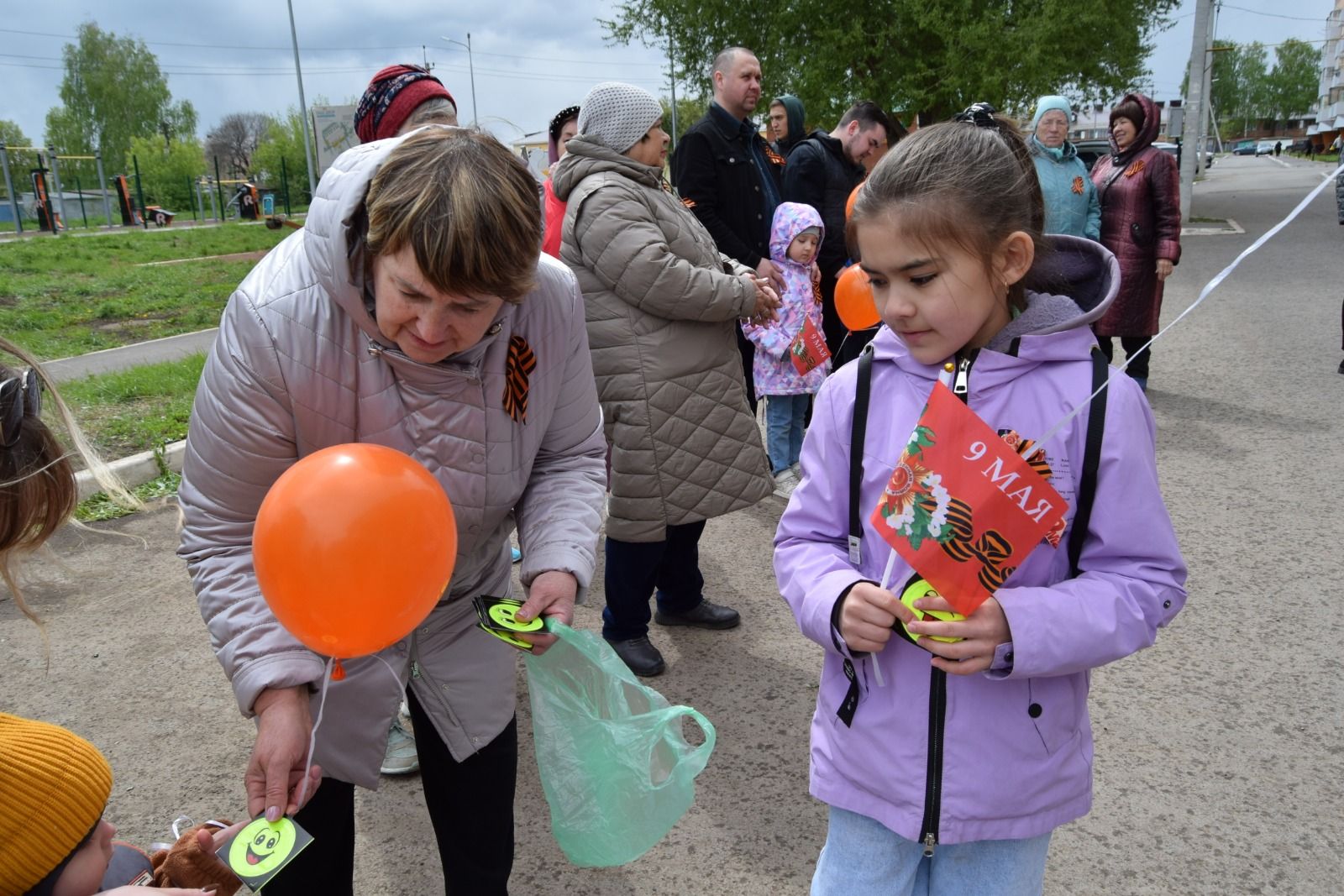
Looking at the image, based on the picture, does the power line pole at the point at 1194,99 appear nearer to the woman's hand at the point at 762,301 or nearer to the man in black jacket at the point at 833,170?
the man in black jacket at the point at 833,170

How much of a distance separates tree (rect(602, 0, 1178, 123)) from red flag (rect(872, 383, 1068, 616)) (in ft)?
54.6

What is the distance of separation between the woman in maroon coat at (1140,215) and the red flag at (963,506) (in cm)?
553

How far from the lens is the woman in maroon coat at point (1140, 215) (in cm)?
638

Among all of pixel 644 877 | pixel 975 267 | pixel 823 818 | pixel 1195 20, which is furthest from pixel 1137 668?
pixel 1195 20

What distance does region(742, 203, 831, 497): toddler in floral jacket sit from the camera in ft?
15.6

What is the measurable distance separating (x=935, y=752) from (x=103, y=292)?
15.6 meters

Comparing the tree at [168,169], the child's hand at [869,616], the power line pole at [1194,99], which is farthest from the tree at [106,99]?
the child's hand at [869,616]

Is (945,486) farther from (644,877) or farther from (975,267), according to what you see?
(644,877)

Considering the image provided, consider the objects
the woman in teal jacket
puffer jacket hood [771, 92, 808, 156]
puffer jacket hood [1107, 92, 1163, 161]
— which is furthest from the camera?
puffer jacket hood [771, 92, 808, 156]

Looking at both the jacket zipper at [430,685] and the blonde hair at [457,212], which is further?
the jacket zipper at [430,685]

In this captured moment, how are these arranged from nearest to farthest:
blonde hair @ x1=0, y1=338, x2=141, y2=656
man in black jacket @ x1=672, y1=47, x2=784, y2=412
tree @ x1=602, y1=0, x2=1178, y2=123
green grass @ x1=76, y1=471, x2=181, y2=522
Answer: blonde hair @ x1=0, y1=338, x2=141, y2=656, man in black jacket @ x1=672, y1=47, x2=784, y2=412, green grass @ x1=76, y1=471, x2=181, y2=522, tree @ x1=602, y1=0, x2=1178, y2=123

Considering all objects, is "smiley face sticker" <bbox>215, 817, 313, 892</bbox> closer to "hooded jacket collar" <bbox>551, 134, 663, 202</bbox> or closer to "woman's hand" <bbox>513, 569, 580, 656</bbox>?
"woman's hand" <bbox>513, 569, 580, 656</bbox>

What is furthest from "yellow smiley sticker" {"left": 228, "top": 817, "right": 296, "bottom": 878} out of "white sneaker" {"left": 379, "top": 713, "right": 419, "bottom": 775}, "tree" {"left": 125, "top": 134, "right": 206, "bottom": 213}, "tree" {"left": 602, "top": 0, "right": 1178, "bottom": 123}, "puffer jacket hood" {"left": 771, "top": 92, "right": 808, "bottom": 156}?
"tree" {"left": 125, "top": 134, "right": 206, "bottom": 213}

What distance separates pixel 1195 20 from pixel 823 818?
1942 centimetres
